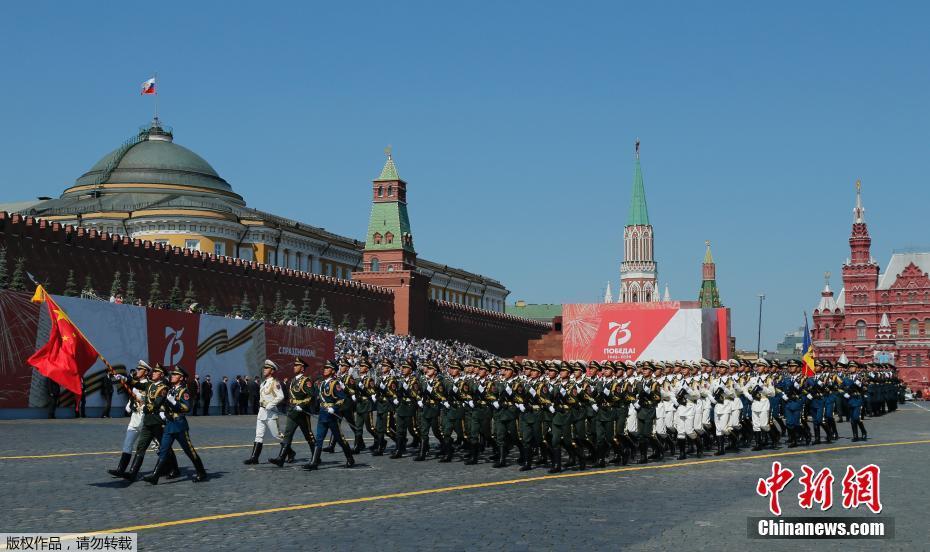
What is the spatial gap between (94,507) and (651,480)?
281 inches

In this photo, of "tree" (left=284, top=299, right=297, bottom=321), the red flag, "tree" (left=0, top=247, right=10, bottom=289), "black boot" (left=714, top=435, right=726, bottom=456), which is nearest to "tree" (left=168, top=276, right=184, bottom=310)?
"tree" (left=284, top=299, right=297, bottom=321)

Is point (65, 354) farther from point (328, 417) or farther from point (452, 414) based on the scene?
point (452, 414)

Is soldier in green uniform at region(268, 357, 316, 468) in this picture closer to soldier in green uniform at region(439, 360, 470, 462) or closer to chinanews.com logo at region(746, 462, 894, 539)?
soldier in green uniform at region(439, 360, 470, 462)

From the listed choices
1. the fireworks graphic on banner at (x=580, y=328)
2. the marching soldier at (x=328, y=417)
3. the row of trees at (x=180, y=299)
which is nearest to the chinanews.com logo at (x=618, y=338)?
the fireworks graphic on banner at (x=580, y=328)

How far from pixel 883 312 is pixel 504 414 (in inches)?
3700

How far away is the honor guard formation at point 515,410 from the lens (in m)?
13.6

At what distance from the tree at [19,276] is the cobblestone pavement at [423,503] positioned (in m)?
19.3

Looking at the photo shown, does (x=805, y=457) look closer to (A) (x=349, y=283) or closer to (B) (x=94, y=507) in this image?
(B) (x=94, y=507)

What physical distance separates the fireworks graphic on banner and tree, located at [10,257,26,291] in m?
25.2

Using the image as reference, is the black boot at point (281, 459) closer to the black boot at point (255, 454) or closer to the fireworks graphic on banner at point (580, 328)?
the black boot at point (255, 454)

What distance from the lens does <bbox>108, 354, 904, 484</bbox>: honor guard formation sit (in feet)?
44.8

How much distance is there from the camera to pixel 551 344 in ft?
259

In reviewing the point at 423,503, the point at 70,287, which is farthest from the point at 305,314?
the point at 423,503

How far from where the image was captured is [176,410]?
12875 millimetres
